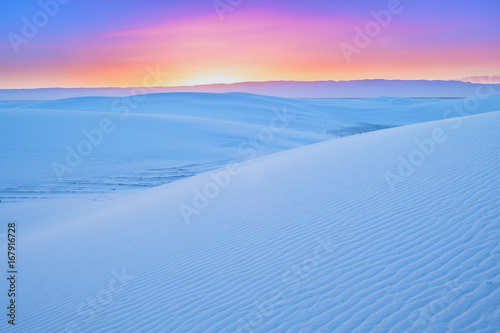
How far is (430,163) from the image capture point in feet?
23.4

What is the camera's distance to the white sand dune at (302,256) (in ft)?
11.1

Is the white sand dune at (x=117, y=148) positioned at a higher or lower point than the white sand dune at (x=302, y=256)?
higher

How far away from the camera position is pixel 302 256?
458 centimetres

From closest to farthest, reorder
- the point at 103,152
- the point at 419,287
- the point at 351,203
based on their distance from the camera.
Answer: the point at 419,287, the point at 351,203, the point at 103,152

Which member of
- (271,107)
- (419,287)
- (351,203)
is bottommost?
(419,287)

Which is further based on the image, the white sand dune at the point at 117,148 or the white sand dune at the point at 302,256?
the white sand dune at the point at 117,148

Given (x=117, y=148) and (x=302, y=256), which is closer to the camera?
(x=302, y=256)

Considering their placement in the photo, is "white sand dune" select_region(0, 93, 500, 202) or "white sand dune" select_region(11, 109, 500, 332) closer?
"white sand dune" select_region(11, 109, 500, 332)

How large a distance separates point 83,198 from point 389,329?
10948mm

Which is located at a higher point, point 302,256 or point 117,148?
point 117,148

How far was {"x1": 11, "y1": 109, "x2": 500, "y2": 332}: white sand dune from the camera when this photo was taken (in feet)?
11.1

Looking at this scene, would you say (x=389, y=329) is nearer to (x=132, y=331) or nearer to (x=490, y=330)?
(x=490, y=330)

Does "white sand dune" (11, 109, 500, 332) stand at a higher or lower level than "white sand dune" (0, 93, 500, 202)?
lower

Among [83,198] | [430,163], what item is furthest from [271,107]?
[430,163]
